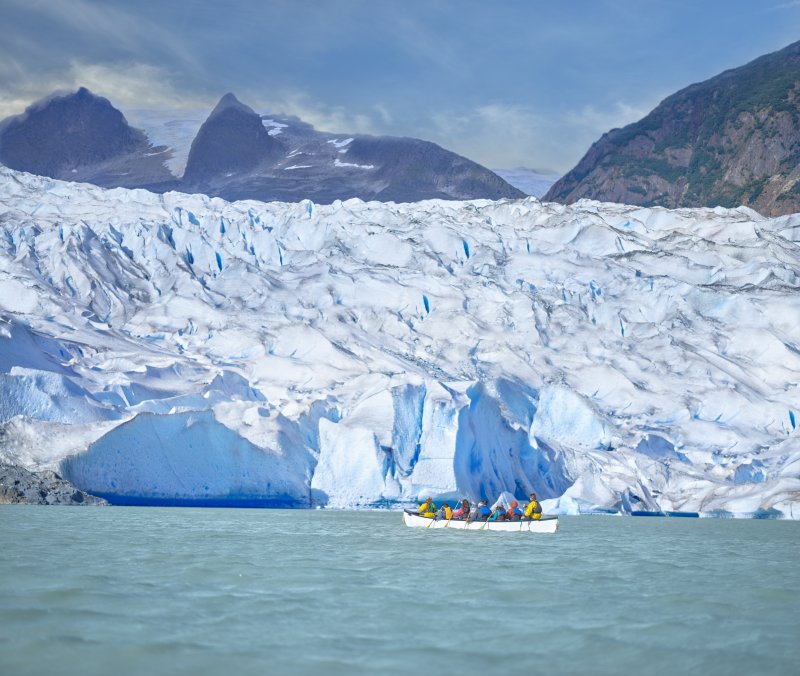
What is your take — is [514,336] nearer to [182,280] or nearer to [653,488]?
[653,488]

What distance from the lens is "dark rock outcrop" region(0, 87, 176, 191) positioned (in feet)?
431

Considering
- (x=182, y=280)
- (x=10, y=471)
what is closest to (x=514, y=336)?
(x=182, y=280)

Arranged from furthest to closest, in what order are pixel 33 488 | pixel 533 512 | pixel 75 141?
pixel 75 141, pixel 33 488, pixel 533 512

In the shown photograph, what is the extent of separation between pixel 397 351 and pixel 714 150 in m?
66.2

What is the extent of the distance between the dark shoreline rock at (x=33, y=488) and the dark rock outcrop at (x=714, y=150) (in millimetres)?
75027

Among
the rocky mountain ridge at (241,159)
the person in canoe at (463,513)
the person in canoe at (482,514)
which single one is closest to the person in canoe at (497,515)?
the person in canoe at (482,514)

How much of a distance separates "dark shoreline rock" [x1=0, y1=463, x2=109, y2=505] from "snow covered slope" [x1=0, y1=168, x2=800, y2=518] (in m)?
0.45

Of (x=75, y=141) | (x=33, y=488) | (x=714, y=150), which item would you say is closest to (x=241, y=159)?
(x=75, y=141)

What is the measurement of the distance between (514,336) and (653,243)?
18146 millimetres

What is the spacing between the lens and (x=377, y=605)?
12.4 metres

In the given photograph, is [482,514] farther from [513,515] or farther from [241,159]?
[241,159]

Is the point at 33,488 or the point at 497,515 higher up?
the point at 33,488

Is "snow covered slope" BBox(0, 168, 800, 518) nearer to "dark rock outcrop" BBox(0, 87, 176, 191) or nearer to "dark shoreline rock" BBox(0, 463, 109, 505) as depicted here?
"dark shoreline rock" BBox(0, 463, 109, 505)

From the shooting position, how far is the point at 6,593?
481 inches
